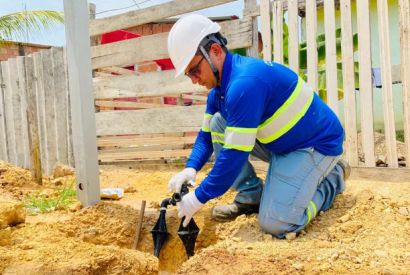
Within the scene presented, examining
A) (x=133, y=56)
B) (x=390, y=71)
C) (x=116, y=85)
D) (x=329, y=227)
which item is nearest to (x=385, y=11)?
(x=390, y=71)

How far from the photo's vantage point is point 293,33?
12.0 ft

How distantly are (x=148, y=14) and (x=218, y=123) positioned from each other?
243cm

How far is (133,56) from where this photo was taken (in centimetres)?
455

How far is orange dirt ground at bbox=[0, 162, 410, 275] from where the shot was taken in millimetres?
1749

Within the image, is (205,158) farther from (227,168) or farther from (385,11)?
(385,11)

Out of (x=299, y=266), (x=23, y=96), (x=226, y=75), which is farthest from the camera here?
(x=23, y=96)

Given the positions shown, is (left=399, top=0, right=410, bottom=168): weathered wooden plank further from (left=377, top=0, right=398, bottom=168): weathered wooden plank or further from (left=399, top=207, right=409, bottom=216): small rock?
(left=399, top=207, right=409, bottom=216): small rock

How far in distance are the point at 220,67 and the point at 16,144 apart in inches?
178

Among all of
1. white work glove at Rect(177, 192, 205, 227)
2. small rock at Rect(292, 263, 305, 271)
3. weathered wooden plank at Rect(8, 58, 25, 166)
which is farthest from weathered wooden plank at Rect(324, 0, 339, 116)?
weathered wooden plank at Rect(8, 58, 25, 166)

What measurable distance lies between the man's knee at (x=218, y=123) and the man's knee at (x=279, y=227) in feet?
2.35

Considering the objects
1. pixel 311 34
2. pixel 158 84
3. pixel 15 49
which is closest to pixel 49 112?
pixel 158 84

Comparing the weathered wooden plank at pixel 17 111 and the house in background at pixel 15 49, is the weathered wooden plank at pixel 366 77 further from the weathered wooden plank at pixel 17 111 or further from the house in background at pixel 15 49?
the house in background at pixel 15 49

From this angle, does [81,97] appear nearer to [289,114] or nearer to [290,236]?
[289,114]

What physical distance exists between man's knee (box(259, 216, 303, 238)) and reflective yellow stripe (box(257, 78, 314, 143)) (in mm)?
539
